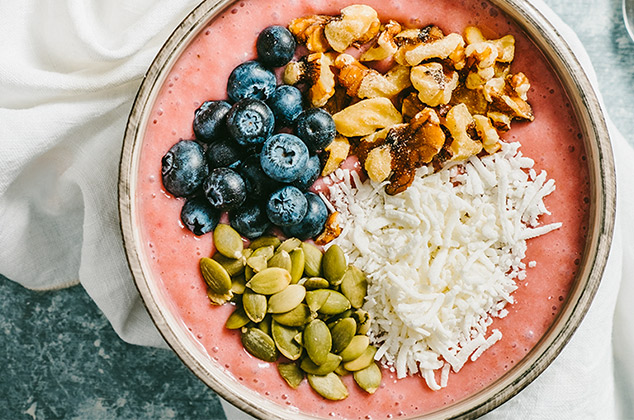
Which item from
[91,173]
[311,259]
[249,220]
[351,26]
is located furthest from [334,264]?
[91,173]

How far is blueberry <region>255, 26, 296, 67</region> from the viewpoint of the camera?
90 centimetres

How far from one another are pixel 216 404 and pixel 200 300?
16.0 inches

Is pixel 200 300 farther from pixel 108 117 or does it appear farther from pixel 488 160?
pixel 488 160

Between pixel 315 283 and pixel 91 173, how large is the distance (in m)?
0.44

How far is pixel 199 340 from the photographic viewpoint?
0.94 meters

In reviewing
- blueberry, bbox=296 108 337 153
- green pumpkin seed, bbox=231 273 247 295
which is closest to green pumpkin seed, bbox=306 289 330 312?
green pumpkin seed, bbox=231 273 247 295

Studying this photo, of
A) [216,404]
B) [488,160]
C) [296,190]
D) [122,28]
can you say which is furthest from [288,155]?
[216,404]

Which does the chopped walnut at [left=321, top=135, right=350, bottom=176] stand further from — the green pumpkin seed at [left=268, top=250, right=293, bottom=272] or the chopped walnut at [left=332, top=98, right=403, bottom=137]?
the green pumpkin seed at [left=268, top=250, right=293, bottom=272]

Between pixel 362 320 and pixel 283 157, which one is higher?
pixel 283 157

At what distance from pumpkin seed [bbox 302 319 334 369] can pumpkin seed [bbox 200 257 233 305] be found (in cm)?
13

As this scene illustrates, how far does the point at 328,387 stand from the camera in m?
0.95

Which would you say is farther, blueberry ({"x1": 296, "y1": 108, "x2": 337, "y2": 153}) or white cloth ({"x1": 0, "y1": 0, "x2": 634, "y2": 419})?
white cloth ({"x1": 0, "y1": 0, "x2": 634, "y2": 419})

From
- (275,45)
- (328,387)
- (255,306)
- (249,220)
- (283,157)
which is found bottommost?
(328,387)

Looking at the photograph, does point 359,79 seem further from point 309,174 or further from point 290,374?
point 290,374
